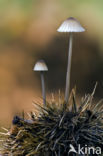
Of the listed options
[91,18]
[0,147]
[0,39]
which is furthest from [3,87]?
[0,147]

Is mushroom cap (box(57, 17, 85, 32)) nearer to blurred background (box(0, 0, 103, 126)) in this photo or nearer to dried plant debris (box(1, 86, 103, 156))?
dried plant debris (box(1, 86, 103, 156))

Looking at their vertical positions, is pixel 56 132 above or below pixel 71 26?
below

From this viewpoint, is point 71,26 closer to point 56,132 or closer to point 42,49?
point 56,132

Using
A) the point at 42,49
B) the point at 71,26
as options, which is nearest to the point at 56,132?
the point at 71,26

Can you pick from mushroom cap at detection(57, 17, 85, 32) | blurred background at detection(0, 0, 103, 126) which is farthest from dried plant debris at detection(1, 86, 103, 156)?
blurred background at detection(0, 0, 103, 126)

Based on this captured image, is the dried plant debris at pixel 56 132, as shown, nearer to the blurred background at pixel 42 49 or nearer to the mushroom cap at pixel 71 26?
the mushroom cap at pixel 71 26
